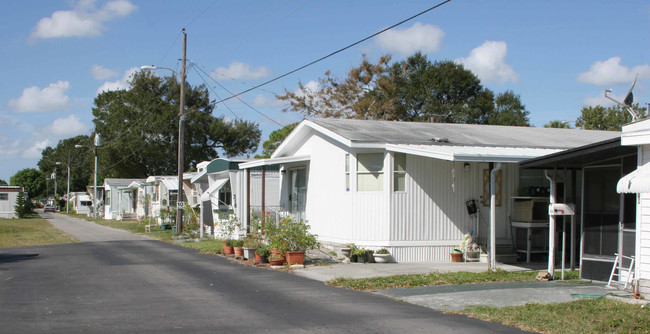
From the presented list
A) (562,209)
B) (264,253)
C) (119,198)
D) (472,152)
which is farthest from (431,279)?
(119,198)

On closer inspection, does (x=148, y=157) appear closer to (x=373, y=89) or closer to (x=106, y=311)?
(x=373, y=89)

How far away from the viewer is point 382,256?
53.9 ft

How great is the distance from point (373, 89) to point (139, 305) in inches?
1465

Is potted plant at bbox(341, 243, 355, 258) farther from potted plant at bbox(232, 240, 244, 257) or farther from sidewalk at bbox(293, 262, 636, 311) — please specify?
potted plant at bbox(232, 240, 244, 257)

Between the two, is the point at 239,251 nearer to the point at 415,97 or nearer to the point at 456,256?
the point at 456,256

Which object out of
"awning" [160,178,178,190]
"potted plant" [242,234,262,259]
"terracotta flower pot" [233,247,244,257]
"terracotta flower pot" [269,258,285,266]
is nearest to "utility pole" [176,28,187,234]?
"awning" [160,178,178,190]

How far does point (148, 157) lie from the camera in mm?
60344

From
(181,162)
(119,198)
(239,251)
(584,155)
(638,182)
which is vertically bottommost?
(239,251)

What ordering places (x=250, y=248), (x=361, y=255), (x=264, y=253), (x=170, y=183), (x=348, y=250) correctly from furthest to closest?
(x=170, y=183) → (x=250, y=248) → (x=348, y=250) → (x=264, y=253) → (x=361, y=255)

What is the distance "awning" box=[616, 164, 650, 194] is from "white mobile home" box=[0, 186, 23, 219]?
55.1 metres

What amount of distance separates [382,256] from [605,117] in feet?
117

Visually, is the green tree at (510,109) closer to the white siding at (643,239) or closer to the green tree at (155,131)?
the green tree at (155,131)

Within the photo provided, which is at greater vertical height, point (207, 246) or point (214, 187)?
point (214, 187)

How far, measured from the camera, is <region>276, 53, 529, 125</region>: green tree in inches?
1778
